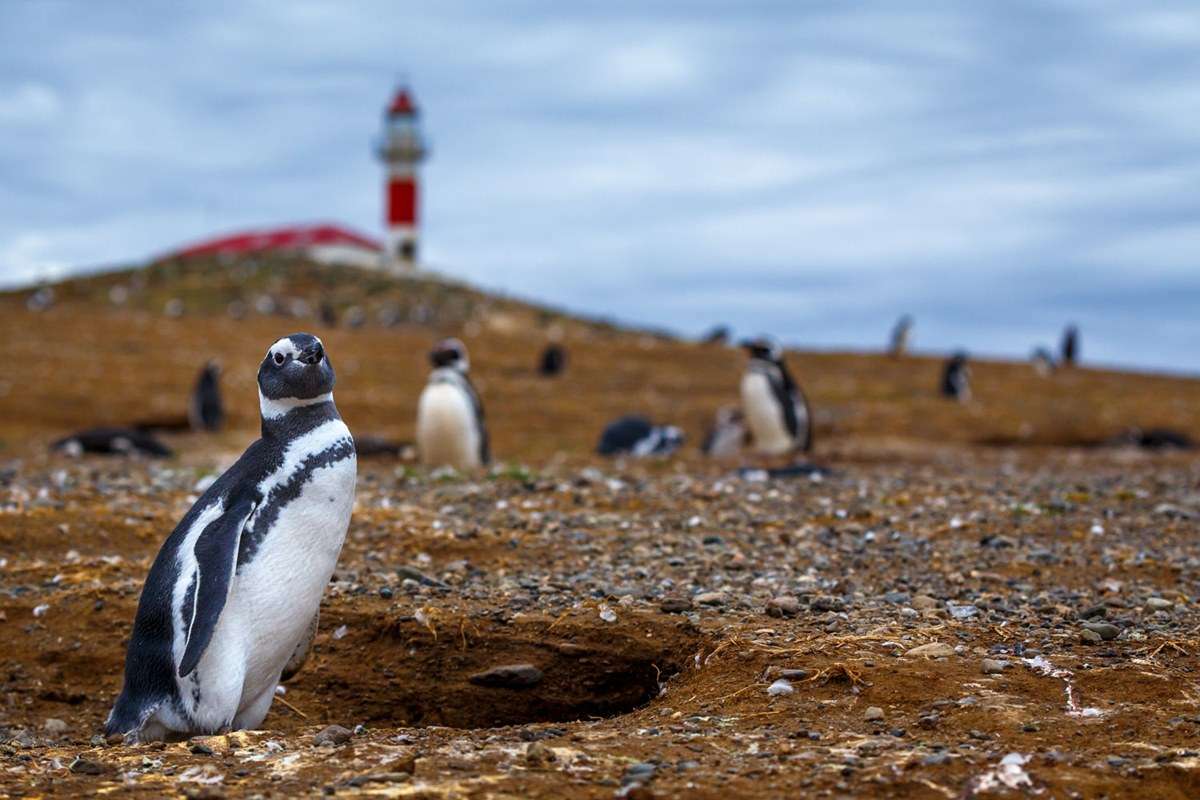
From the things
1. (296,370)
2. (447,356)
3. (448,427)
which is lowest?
(448,427)

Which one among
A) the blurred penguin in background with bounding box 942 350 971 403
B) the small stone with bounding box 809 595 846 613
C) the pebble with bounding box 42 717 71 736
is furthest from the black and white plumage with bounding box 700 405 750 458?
the pebble with bounding box 42 717 71 736

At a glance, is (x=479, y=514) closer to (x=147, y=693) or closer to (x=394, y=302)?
(x=147, y=693)

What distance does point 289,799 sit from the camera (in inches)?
142

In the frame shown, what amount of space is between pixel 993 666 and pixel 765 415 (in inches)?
441

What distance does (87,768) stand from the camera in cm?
393

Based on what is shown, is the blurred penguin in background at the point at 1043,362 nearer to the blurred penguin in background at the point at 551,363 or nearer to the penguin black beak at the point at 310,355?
the blurred penguin in background at the point at 551,363

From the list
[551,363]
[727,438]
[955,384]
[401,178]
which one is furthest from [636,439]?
[401,178]

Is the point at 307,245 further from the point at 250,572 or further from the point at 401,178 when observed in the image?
the point at 250,572

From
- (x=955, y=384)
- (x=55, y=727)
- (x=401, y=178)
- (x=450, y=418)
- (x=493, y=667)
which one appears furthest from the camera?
(x=401, y=178)

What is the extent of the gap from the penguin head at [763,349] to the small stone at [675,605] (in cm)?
1049

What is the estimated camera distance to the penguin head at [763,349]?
16.1 m

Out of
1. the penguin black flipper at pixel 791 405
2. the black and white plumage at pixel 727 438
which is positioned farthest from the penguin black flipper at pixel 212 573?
the black and white plumage at pixel 727 438

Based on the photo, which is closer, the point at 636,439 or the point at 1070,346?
the point at 636,439

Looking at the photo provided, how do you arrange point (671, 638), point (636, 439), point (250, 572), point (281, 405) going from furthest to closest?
point (636, 439) < point (671, 638) < point (281, 405) < point (250, 572)
